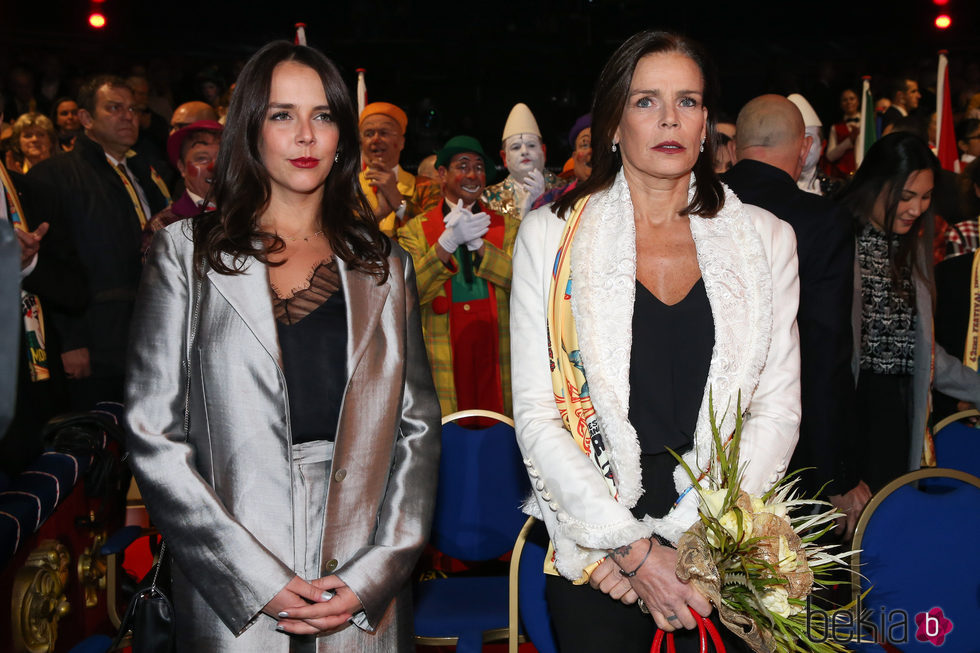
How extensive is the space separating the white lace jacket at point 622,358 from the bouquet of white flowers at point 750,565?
12 centimetres

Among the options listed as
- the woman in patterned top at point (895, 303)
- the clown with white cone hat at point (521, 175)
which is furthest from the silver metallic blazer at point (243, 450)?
the clown with white cone hat at point (521, 175)

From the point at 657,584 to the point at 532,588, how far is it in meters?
0.65

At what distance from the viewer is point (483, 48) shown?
396 inches

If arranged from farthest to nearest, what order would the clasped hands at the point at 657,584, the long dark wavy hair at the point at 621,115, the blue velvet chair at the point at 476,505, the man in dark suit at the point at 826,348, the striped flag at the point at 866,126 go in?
the striped flag at the point at 866,126, the blue velvet chair at the point at 476,505, the man in dark suit at the point at 826,348, the long dark wavy hair at the point at 621,115, the clasped hands at the point at 657,584

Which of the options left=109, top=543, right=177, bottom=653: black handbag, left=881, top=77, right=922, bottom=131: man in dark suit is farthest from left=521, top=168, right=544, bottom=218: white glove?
left=881, top=77, right=922, bottom=131: man in dark suit

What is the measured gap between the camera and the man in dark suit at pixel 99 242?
3920 millimetres

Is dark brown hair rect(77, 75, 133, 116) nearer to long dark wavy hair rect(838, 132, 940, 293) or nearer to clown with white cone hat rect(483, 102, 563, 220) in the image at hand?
clown with white cone hat rect(483, 102, 563, 220)

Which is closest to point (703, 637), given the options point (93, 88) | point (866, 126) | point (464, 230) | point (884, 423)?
point (884, 423)

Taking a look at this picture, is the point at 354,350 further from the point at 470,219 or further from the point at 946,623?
the point at 470,219

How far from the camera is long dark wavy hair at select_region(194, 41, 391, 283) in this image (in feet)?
5.94

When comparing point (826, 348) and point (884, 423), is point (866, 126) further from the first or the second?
point (826, 348)

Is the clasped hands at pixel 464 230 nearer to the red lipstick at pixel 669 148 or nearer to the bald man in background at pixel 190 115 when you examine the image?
the bald man in background at pixel 190 115

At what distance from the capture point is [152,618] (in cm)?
170

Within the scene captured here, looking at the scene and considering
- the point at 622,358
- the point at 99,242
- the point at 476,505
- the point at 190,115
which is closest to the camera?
the point at 622,358
